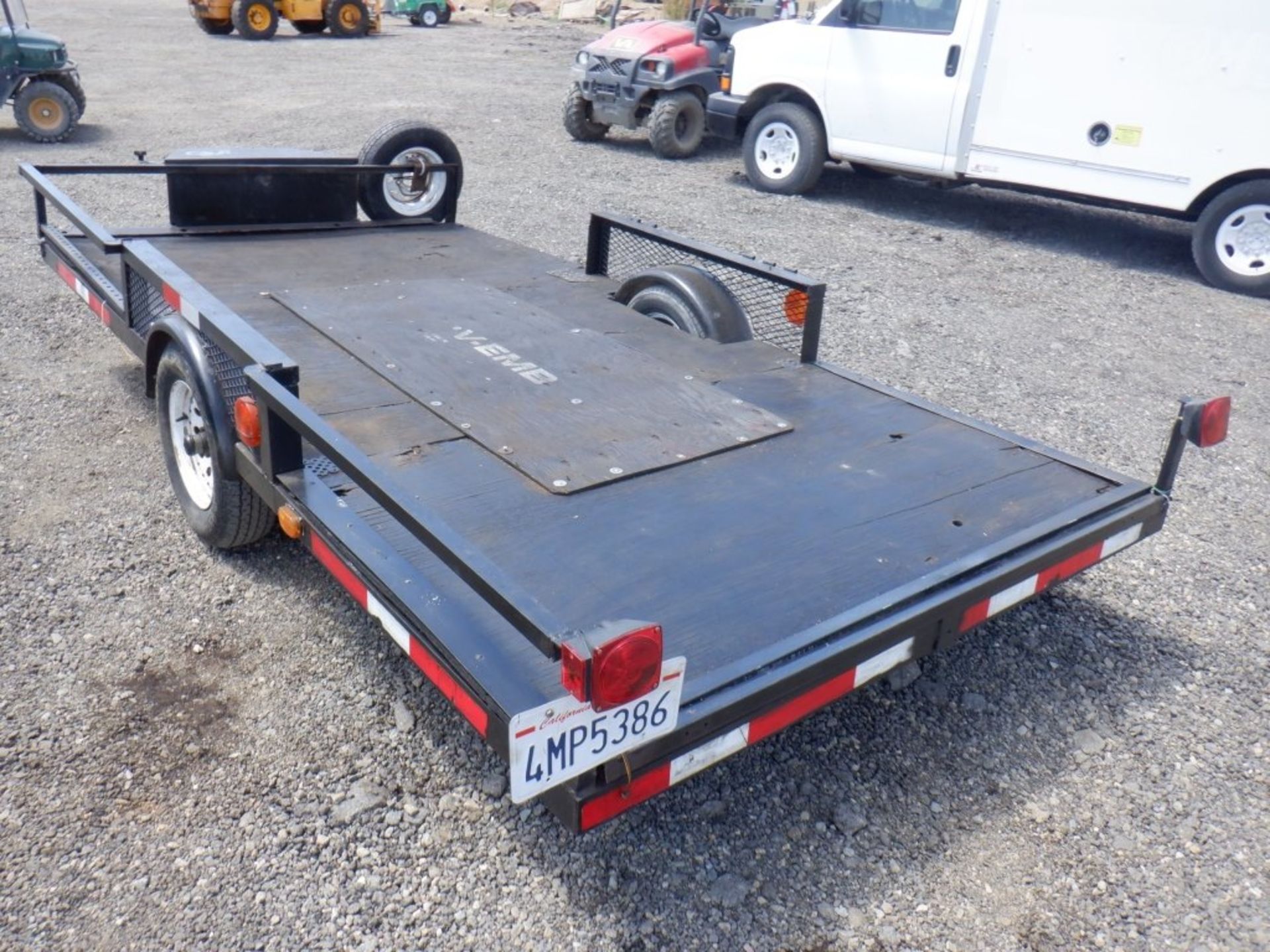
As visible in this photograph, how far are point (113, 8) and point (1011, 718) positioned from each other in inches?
1118

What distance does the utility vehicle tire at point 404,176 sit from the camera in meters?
5.90

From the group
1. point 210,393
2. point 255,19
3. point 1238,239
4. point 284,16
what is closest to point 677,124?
point 1238,239

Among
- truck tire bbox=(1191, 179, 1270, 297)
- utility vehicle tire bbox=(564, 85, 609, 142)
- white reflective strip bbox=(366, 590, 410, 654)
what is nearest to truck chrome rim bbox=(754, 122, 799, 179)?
utility vehicle tire bbox=(564, 85, 609, 142)

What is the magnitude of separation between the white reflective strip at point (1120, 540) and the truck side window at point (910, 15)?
635cm

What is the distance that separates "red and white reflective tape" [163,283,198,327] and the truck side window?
675 centimetres

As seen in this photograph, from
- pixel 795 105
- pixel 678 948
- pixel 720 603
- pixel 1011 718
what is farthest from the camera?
pixel 795 105

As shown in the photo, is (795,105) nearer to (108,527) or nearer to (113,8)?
(108,527)

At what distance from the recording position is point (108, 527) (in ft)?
12.4

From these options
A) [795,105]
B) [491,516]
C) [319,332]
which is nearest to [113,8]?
[795,105]

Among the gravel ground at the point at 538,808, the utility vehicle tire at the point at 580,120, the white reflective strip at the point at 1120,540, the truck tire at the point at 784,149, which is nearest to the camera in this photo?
the gravel ground at the point at 538,808

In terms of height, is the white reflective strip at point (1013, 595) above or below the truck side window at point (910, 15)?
below

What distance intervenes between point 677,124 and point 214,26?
13.4 metres

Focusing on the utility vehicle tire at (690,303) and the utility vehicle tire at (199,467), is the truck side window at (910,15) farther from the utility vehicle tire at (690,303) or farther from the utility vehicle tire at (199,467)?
the utility vehicle tire at (199,467)

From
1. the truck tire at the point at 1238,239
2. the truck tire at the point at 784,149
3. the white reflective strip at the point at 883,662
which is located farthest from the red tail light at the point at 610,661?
the truck tire at the point at 784,149
